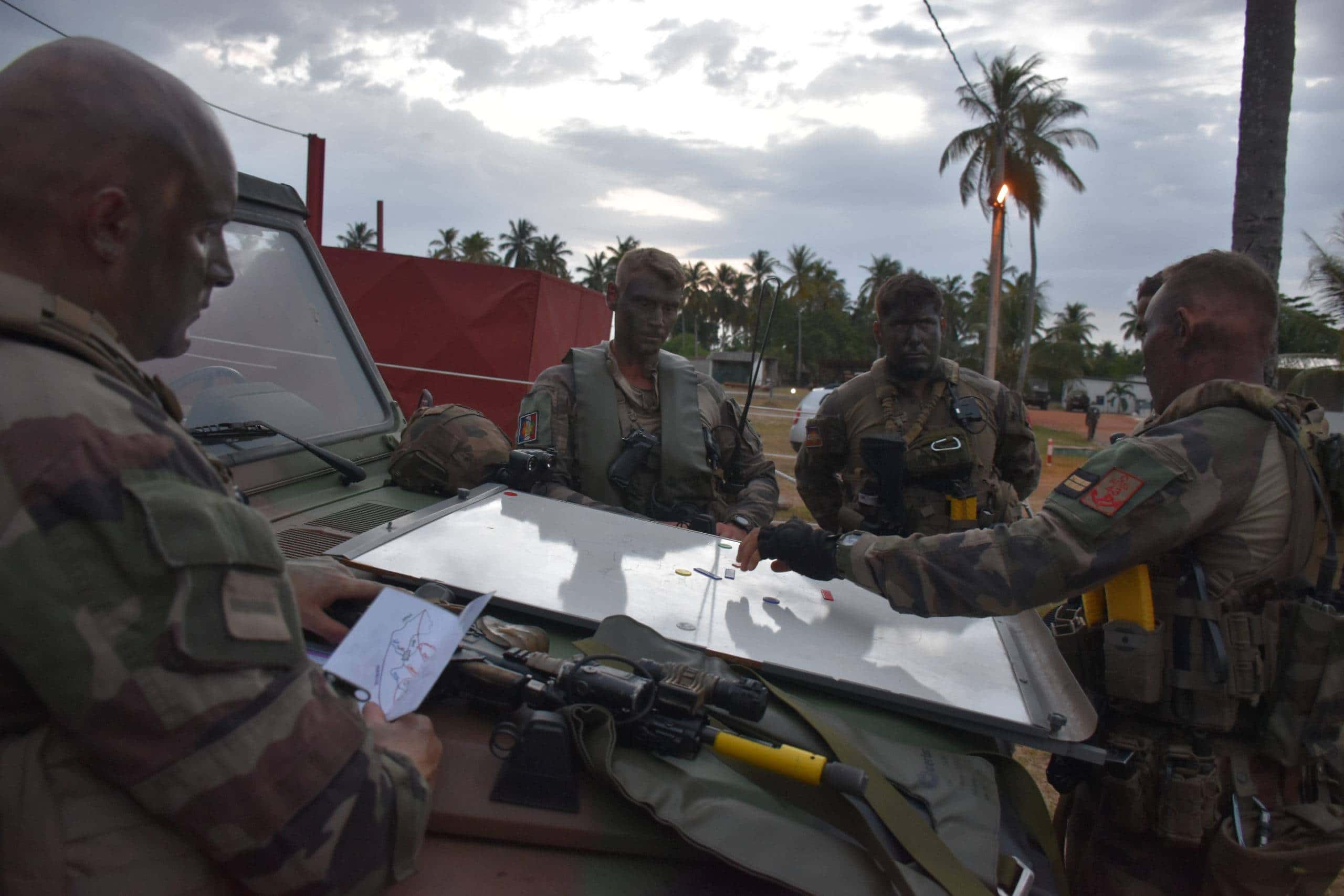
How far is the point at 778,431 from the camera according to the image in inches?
761

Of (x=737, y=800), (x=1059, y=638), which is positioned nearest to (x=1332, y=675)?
(x=1059, y=638)

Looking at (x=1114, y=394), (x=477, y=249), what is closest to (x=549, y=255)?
(x=477, y=249)

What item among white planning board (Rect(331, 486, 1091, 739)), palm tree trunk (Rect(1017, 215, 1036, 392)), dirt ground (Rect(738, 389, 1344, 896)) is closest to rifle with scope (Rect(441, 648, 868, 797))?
white planning board (Rect(331, 486, 1091, 739))

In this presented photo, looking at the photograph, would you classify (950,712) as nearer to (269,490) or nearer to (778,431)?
(269,490)

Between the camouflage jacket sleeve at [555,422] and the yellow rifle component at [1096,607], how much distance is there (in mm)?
1535

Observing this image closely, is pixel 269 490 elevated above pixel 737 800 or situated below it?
above

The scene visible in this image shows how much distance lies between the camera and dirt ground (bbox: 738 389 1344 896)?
3.67 m

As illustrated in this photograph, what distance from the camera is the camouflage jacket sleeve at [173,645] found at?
0.82 meters

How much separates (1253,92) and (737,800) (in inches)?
225

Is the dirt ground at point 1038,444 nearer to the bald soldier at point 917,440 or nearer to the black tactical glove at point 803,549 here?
the bald soldier at point 917,440

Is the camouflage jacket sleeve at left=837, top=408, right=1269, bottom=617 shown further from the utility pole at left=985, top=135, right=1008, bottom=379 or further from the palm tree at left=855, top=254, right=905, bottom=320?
the palm tree at left=855, top=254, right=905, bottom=320

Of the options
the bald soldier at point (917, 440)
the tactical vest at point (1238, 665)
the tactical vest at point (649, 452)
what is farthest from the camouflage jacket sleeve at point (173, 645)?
the bald soldier at point (917, 440)

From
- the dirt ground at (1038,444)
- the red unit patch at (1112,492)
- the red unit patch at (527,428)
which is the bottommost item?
the dirt ground at (1038,444)

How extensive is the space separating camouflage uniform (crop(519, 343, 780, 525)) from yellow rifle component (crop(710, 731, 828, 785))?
165 cm
